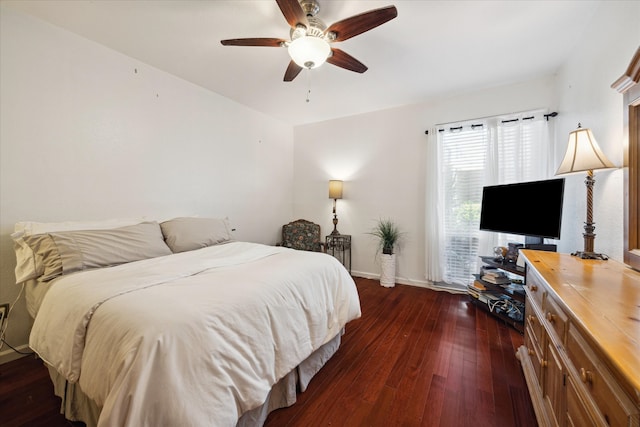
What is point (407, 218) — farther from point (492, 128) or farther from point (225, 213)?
point (225, 213)

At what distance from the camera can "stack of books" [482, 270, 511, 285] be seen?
8.30 feet

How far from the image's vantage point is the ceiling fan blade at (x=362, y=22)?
1442 millimetres

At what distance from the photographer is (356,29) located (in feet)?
5.37

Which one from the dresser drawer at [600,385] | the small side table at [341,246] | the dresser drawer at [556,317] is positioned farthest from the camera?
the small side table at [341,246]

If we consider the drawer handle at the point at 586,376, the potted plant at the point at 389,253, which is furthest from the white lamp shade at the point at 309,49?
the potted plant at the point at 389,253

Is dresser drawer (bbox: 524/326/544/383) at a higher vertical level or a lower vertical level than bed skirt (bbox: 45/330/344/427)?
higher

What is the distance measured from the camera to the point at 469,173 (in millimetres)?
3080

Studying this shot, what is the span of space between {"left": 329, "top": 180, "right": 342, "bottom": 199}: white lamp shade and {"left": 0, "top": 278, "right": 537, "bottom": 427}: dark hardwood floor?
195cm

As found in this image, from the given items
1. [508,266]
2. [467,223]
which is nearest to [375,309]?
[508,266]

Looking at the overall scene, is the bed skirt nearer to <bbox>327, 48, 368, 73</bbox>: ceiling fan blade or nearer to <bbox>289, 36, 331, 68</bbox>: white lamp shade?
<bbox>289, 36, 331, 68</bbox>: white lamp shade

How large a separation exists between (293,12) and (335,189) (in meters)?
2.53

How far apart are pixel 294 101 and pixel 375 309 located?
111 inches

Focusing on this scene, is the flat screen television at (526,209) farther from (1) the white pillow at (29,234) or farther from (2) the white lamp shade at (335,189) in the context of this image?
(1) the white pillow at (29,234)

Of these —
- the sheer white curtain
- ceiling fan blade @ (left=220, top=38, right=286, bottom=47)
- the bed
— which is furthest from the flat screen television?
ceiling fan blade @ (left=220, top=38, right=286, bottom=47)
